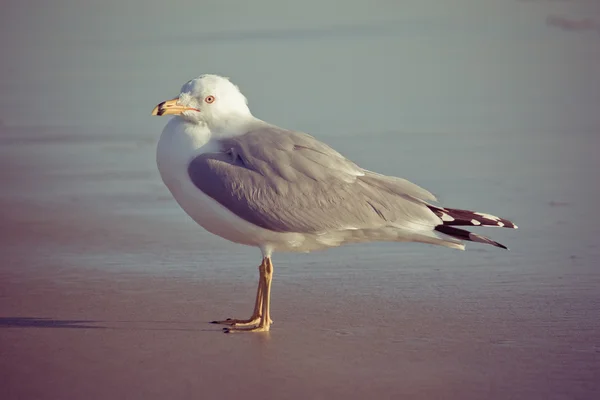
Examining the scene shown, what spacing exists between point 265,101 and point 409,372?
7.54m

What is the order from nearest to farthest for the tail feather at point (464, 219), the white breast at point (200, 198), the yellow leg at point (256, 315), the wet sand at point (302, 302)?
the wet sand at point (302, 302) < the yellow leg at point (256, 315) < the white breast at point (200, 198) < the tail feather at point (464, 219)

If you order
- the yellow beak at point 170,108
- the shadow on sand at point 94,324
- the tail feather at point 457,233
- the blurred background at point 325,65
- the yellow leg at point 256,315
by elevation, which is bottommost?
the shadow on sand at point 94,324

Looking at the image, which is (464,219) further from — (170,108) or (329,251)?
(170,108)

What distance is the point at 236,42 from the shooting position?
1550cm

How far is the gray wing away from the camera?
21.6 ft

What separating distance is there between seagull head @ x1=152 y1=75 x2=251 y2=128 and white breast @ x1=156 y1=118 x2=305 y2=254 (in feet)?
0.22

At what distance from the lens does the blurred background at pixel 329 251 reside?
572 cm

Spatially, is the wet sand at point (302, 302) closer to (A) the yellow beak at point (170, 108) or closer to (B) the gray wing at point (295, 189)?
(B) the gray wing at point (295, 189)

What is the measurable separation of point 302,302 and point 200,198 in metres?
0.84

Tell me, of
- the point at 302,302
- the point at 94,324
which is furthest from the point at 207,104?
the point at 94,324

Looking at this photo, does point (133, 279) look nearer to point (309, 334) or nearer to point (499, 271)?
point (309, 334)

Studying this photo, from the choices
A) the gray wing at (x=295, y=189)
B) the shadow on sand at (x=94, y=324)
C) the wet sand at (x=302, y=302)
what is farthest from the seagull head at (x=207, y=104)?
the shadow on sand at (x=94, y=324)

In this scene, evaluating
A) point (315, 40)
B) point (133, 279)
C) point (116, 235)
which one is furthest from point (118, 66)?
point (133, 279)

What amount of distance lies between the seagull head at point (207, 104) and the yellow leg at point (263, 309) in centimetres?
87
